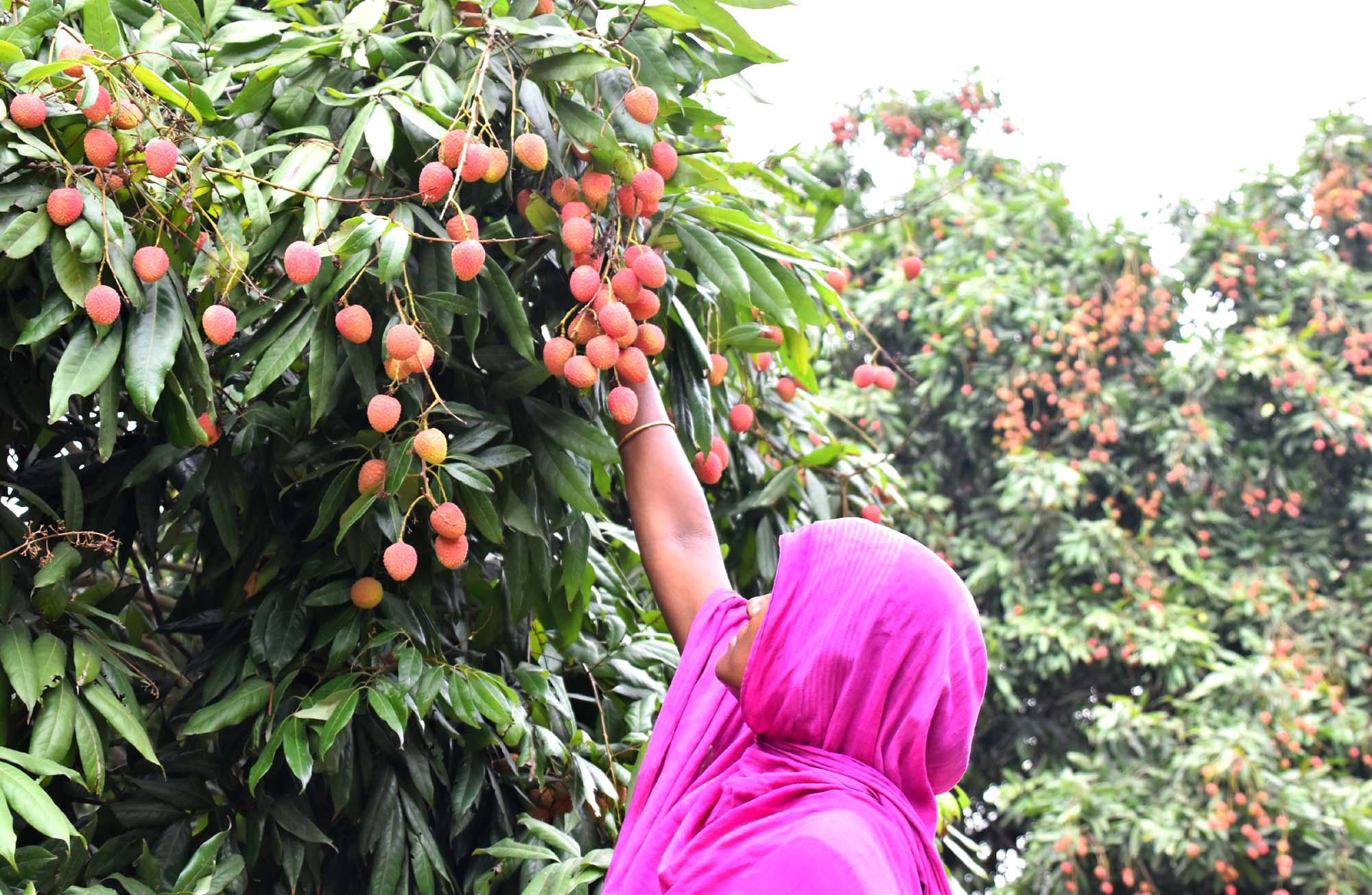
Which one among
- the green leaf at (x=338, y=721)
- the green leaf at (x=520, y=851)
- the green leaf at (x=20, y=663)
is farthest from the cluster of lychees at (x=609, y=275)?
the green leaf at (x=20, y=663)

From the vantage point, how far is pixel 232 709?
1.68 metres

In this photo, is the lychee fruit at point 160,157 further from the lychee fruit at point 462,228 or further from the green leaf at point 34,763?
the green leaf at point 34,763

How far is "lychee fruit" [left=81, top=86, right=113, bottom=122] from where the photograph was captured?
1439mm

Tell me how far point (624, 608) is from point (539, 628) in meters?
0.21

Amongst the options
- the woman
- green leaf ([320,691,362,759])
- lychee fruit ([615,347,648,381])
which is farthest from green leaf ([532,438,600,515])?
the woman

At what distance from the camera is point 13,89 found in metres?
1.46

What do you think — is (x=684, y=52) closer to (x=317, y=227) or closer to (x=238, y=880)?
(x=317, y=227)

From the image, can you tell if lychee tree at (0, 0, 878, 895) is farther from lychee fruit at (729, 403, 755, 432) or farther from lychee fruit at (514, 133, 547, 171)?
lychee fruit at (729, 403, 755, 432)


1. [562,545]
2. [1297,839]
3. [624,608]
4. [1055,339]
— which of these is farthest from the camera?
[1055,339]

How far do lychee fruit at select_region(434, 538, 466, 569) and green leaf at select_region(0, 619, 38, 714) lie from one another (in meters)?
0.47

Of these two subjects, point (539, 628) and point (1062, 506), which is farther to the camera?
point (1062, 506)

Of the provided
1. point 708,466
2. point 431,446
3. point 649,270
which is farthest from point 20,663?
point 708,466

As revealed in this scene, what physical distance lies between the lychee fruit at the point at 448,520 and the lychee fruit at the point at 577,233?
350 millimetres

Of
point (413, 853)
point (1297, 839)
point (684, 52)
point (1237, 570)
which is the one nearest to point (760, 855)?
point (413, 853)
